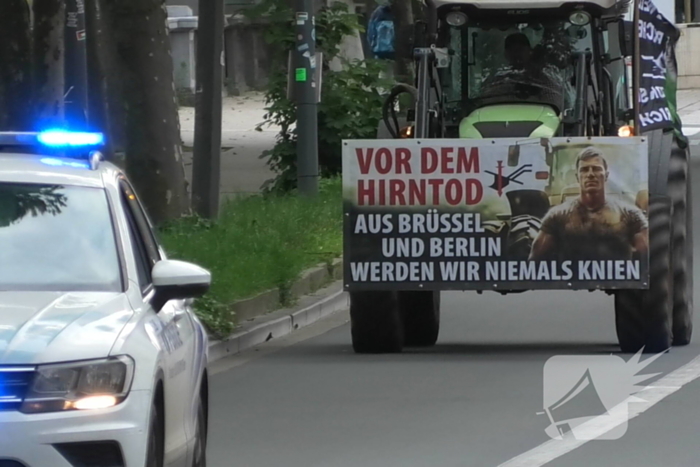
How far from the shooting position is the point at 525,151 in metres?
12.1

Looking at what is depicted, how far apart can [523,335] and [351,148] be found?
249 centimetres

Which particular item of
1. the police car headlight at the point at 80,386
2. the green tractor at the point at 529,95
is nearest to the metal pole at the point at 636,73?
the green tractor at the point at 529,95

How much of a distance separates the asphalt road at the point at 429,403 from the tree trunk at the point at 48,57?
12.2 ft

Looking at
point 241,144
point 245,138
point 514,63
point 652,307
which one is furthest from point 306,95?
point 245,138

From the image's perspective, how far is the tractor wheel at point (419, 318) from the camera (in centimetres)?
1345

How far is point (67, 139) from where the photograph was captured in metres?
7.26

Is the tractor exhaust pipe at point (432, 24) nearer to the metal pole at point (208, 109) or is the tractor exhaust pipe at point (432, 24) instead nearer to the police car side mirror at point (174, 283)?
the metal pole at point (208, 109)

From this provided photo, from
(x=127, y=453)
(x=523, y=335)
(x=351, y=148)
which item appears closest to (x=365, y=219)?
(x=351, y=148)

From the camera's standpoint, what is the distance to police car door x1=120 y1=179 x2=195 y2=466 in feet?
20.9

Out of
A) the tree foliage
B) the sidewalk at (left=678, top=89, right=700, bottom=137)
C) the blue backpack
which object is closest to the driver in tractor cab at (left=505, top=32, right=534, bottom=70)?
the blue backpack

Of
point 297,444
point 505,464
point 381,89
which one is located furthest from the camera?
point 381,89

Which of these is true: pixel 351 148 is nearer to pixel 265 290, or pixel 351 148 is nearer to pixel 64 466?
pixel 265 290

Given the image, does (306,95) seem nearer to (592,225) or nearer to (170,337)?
(592,225)

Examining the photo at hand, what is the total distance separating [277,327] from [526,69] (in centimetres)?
292
